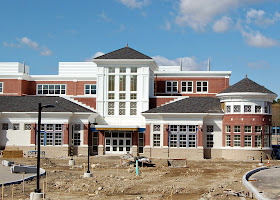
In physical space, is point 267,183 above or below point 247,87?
below

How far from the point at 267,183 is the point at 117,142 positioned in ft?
90.1

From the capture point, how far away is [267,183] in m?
30.9

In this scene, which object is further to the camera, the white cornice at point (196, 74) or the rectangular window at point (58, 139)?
the white cornice at point (196, 74)

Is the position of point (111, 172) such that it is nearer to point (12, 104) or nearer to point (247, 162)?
point (247, 162)

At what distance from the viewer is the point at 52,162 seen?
4881 cm

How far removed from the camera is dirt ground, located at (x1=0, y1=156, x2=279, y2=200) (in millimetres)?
28969

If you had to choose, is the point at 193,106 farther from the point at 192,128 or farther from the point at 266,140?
the point at 266,140

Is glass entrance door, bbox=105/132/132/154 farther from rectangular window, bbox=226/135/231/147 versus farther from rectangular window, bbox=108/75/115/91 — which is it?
rectangular window, bbox=226/135/231/147

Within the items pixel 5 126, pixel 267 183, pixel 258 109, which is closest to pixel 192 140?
pixel 258 109

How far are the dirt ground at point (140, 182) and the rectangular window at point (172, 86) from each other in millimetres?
15543

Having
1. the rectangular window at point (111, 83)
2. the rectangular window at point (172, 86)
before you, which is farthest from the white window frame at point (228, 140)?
the rectangular window at point (111, 83)

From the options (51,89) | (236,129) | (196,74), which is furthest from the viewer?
(51,89)

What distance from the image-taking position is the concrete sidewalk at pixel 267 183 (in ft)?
85.5

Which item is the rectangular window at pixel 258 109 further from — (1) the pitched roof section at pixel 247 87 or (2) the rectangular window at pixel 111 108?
(2) the rectangular window at pixel 111 108
